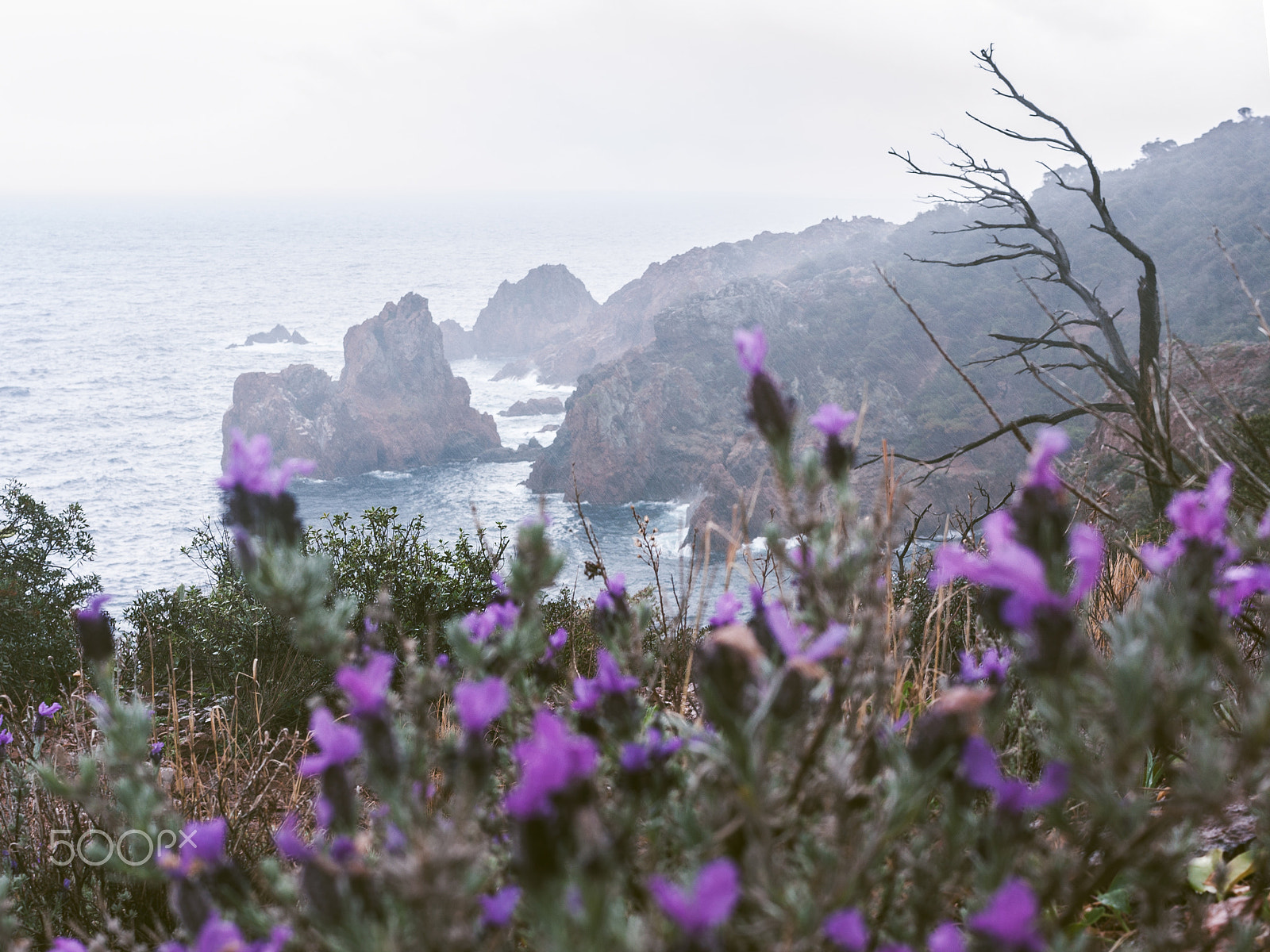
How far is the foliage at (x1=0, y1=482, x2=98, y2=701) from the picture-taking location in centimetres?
539

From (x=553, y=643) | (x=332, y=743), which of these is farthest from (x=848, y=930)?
(x=553, y=643)

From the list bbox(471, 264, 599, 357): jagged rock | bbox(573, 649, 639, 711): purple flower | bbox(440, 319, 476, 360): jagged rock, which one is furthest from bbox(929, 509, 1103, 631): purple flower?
bbox(440, 319, 476, 360): jagged rock

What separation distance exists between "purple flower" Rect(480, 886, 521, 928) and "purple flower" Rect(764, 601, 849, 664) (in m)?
0.29

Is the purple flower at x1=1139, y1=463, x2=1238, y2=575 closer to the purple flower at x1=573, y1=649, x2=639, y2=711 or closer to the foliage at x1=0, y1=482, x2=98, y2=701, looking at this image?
the purple flower at x1=573, y1=649, x2=639, y2=711

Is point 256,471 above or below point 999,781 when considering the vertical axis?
above

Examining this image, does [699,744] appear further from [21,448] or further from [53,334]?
[53,334]

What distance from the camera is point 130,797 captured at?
2.33ft

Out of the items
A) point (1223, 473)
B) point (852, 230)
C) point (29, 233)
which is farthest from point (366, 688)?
point (29, 233)

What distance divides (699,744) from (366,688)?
0.26m

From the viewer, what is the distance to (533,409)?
197ft

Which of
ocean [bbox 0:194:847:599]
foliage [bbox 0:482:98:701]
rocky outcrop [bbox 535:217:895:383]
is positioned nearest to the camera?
foliage [bbox 0:482:98:701]

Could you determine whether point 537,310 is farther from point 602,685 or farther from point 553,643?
point 602,685

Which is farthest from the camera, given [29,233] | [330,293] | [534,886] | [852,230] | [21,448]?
[29,233]

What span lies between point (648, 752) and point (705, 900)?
10.8 inches
